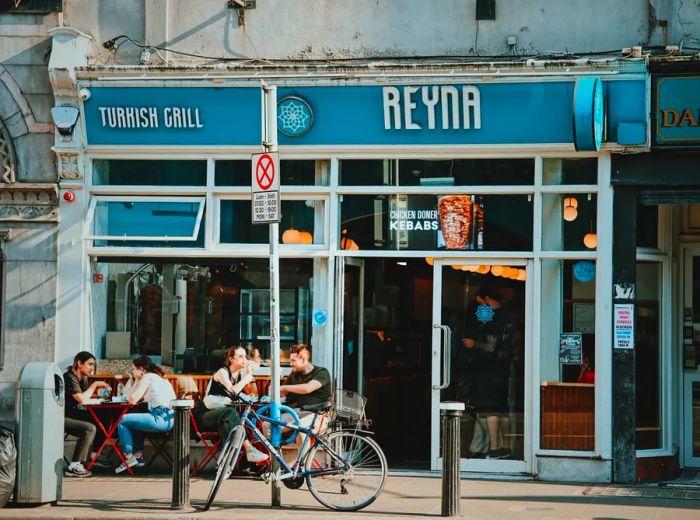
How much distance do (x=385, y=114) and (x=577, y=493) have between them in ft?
16.2

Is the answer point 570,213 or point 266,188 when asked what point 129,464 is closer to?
point 266,188

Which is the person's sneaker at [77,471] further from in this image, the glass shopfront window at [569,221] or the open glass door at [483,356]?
the glass shopfront window at [569,221]

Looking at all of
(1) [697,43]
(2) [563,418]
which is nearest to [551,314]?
(2) [563,418]

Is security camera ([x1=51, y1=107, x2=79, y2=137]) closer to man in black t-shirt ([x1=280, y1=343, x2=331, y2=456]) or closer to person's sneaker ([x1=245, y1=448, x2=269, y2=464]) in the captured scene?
man in black t-shirt ([x1=280, y1=343, x2=331, y2=456])

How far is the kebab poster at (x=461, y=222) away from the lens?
Answer: 14.0 meters

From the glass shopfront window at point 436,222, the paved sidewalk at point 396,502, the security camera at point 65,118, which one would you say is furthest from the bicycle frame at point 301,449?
the security camera at point 65,118

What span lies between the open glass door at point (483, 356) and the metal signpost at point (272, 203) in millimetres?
3150

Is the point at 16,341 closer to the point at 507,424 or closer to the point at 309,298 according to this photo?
the point at 309,298

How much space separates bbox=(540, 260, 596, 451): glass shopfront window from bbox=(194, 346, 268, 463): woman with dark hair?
3455 mm

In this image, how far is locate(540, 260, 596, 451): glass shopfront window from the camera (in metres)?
13.5

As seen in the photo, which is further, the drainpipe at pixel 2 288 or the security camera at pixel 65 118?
the drainpipe at pixel 2 288

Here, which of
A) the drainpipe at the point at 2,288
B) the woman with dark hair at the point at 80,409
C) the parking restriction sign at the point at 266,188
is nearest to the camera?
the parking restriction sign at the point at 266,188

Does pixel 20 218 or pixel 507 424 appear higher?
pixel 20 218

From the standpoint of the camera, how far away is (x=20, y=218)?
48.0 feet
